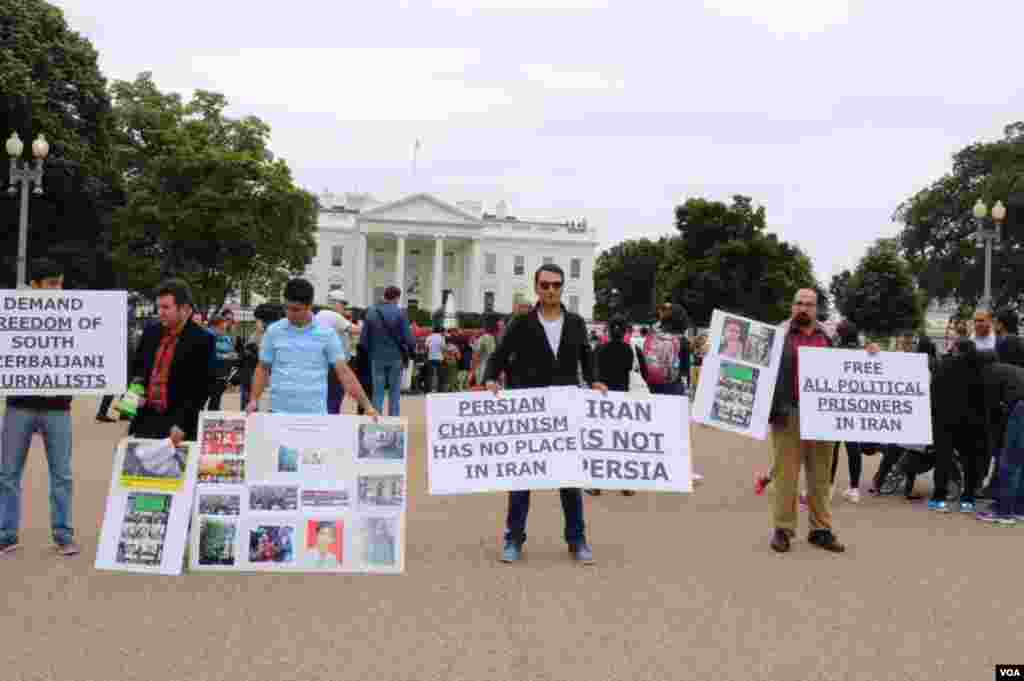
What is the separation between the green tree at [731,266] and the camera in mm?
67938

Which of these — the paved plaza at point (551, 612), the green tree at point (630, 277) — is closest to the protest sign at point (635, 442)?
the paved plaza at point (551, 612)

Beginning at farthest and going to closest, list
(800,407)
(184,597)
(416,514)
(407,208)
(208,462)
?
(407,208)
(416,514)
(800,407)
(208,462)
(184,597)

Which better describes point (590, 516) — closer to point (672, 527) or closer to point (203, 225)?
point (672, 527)

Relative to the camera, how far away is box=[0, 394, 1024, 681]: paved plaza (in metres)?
5.25

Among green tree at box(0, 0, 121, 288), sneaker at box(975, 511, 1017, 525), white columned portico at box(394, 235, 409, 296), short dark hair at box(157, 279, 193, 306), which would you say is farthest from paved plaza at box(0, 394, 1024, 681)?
white columned portico at box(394, 235, 409, 296)

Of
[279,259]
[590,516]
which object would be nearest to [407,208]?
[279,259]

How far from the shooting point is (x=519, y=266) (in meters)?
113

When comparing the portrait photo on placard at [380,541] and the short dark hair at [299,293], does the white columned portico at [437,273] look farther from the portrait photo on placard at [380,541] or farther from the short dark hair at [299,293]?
the portrait photo on placard at [380,541]

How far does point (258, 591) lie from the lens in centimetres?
672

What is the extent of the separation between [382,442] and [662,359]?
17.8 feet

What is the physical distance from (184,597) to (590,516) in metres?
4.38

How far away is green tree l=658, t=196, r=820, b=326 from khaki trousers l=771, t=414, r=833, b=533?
5875 centimetres

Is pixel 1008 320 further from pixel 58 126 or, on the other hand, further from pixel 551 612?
pixel 58 126

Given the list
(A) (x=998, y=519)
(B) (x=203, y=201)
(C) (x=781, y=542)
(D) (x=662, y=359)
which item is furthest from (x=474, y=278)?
(C) (x=781, y=542)
